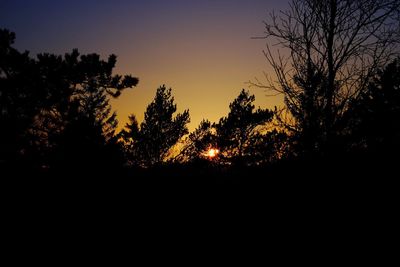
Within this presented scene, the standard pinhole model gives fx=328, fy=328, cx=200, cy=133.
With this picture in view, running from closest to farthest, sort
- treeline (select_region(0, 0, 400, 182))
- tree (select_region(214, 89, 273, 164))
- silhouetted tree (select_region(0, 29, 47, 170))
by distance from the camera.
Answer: treeline (select_region(0, 0, 400, 182)) → silhouetted tree (select_region(0, 29, 47, 170)) → tree (select_region(214, 89, 273, 164))

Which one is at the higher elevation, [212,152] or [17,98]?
[212,152]

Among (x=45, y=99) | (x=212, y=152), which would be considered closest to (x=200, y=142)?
(x=212, y=152)

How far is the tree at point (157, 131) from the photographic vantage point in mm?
33469

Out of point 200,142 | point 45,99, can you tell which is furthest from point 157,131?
point 45,99

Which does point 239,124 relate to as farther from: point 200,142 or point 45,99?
point 45,99

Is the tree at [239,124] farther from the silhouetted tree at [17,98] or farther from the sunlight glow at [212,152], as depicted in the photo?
the silhouetted tree at [17,98]

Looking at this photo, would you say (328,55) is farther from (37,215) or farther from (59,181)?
(37,215)

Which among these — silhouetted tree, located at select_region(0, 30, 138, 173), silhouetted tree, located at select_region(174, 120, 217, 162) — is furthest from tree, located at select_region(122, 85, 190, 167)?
silhouetted tree, located at select_region(0, 30, 138, 173)

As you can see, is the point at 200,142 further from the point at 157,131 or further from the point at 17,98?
the point at 17,98

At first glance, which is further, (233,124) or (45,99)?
(233,124)

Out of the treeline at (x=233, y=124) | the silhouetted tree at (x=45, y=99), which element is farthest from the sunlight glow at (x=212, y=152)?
the silhouetted tree at (x=45, y=99)

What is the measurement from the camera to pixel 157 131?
3369cm

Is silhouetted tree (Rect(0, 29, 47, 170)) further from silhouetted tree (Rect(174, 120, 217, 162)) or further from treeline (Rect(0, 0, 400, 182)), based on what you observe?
silhouetted tree (Rect(174, 120, 217, 162))

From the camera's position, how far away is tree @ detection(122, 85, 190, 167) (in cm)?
3347
